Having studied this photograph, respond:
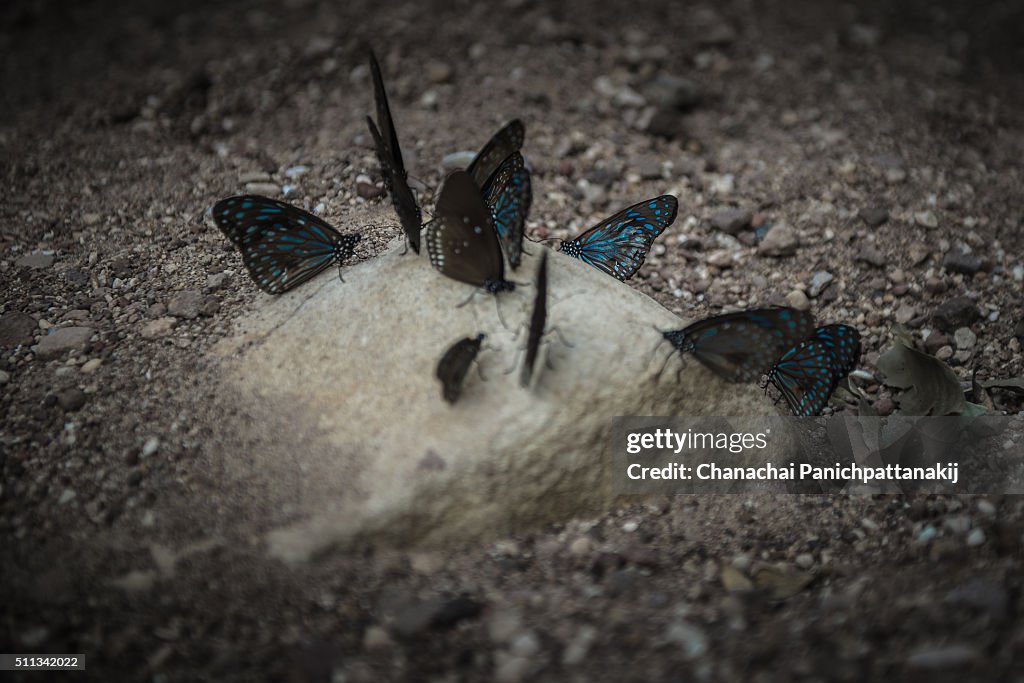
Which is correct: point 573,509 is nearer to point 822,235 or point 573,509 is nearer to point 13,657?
point 13,657

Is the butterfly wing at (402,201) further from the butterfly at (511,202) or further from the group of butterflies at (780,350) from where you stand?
the group of butterflies at (780,350)

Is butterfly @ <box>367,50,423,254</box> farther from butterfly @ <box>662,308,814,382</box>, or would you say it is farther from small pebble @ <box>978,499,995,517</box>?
small pebble @ <box>978,499,995,517</box>

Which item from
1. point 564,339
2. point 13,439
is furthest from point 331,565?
point 13,439

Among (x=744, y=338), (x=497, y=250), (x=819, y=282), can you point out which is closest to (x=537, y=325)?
(x=497, y=250)

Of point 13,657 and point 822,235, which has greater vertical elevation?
point 822,235

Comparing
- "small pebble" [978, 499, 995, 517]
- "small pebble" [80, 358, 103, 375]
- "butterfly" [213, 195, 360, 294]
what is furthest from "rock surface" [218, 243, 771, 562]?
"small pebble" [978, 499, 995, 517]

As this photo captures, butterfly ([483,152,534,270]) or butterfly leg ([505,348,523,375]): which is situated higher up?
butterfly ([483,152,534,270])

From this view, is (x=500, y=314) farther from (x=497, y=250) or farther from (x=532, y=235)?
(x=532, y=235)
